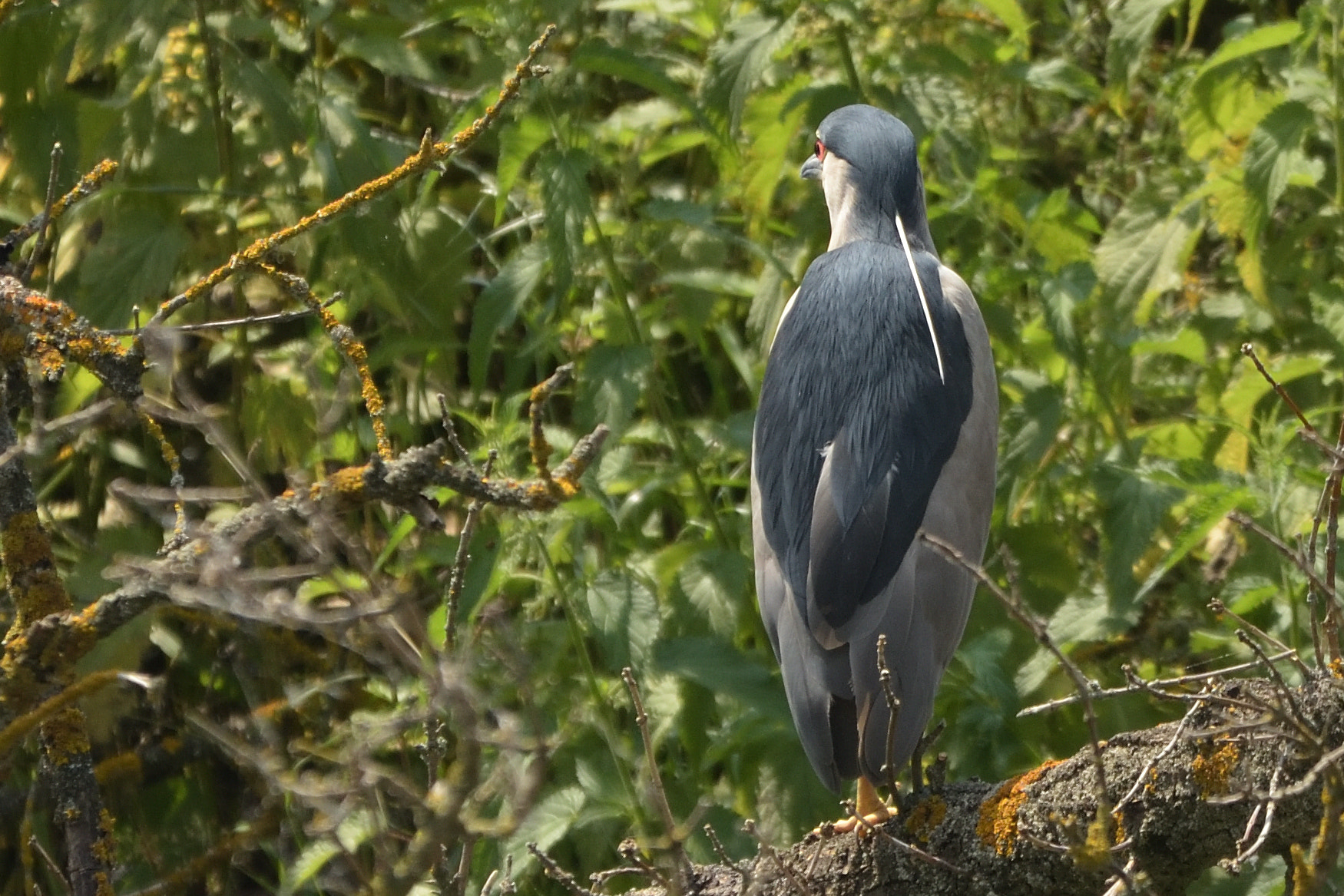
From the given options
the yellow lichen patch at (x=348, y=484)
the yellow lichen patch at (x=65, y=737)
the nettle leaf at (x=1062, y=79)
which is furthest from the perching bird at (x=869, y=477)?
the yellow lichen patch at (x=65, y=737)

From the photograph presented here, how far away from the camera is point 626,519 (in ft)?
10.2

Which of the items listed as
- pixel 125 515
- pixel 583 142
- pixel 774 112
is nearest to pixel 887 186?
pixel 774 112

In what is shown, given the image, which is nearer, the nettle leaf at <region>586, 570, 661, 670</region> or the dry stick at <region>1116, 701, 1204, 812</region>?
the dry stick at <region>1116, 701, 1204, 812</region>

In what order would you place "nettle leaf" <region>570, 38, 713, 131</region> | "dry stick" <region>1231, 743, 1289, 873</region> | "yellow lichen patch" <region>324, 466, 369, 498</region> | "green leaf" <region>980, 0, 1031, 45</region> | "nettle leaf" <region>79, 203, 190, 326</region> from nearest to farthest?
"dry stick" <region>1231, 743, 1289, 873</region> → "yellow lichen patch" <region>324, 466, 369, 498</region> → "nettle leaf" <region>570, 38, 713, 131</region> → "nettle leaf" <region>79, 203, 190, 326</region> → "green leaf" <region>980, 0, 1031, 45</region>

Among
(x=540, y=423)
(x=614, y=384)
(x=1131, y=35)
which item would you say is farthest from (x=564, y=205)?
(x=1131, y=35)

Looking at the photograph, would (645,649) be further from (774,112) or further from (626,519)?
(774,112)

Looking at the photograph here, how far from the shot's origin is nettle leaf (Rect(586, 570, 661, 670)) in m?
2.41

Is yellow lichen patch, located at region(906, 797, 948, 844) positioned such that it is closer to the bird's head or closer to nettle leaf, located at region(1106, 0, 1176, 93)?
the bird's head

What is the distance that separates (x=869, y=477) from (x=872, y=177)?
751 mm

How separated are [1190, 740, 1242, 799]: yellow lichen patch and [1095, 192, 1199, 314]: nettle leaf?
1.71 metres

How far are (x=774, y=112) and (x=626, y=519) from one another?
2.85 feet

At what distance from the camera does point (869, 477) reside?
7.93 ft

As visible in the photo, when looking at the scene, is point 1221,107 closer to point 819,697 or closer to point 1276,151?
point 1276,151

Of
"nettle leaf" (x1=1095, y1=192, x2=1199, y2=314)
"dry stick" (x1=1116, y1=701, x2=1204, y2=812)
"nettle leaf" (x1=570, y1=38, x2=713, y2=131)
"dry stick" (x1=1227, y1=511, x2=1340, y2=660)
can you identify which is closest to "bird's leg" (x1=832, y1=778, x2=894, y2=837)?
"dry stick" (x1=1116, y1=701, x2=1204, y2=812)
